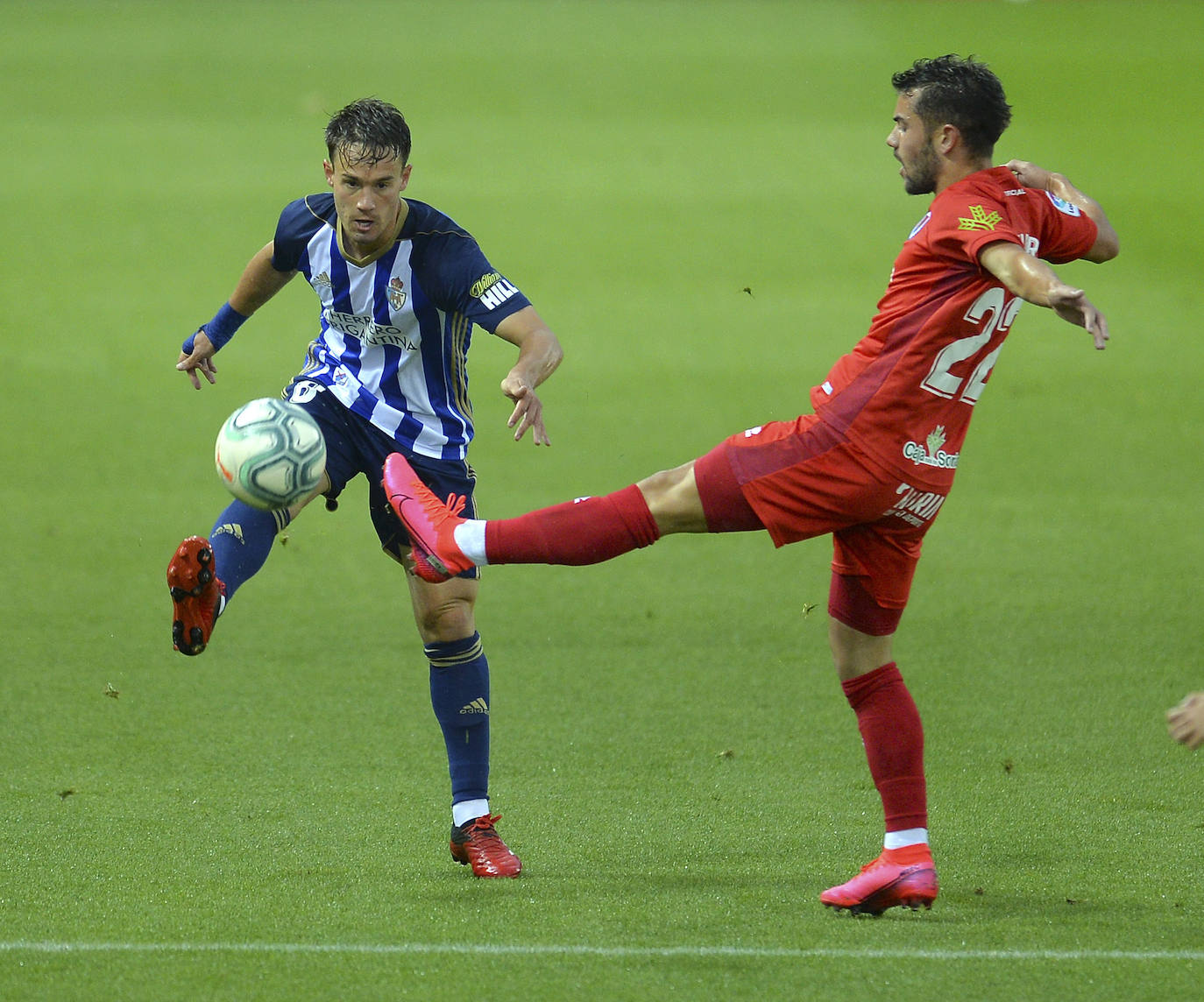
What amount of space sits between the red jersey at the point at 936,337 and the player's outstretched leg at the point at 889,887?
3.06 ft

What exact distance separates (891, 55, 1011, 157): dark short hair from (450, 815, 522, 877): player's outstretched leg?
2.14 meters

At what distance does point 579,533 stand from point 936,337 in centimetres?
94

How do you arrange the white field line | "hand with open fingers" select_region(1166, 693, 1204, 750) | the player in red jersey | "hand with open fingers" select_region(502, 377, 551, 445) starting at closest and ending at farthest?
"hand with open fingers" select_region(1166, 693, 1204, 750) → the white field line → the player in red jersey → "hand with open fingers" select_region(502, 377, 551, 445)

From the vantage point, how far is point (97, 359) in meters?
10.6

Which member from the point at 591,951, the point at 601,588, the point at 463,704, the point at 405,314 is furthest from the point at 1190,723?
the point at 601,588

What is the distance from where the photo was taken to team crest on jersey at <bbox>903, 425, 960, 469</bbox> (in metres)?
3.47

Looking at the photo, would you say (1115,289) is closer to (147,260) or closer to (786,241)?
(786,241)

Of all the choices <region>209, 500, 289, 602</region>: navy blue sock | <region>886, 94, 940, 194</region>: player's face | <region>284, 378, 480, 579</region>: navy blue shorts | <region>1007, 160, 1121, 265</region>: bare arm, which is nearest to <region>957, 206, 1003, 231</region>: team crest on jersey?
<region>886, 94, 940, 194</region>: player's face

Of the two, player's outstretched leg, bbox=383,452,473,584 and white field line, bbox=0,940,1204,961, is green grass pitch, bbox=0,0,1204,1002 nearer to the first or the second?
white field line, bbox=0,940,1204,961

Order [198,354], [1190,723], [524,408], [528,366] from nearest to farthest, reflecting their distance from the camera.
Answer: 1. [1190,723]
2. [524,408]
3. [528,366]
4. [198,354]

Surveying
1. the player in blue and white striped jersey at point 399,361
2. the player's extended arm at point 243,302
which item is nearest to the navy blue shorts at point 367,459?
the player in blue and white striped jersey at point 399,361

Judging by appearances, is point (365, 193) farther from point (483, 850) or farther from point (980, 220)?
point (483, 850)

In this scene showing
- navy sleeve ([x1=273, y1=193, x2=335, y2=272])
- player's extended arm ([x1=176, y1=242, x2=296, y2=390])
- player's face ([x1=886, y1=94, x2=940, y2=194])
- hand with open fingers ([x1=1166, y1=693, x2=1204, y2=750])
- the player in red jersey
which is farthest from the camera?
player's extended arm ([x1=176, y1=242, x2=296, y2=390])

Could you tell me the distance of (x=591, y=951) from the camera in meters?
3.33
